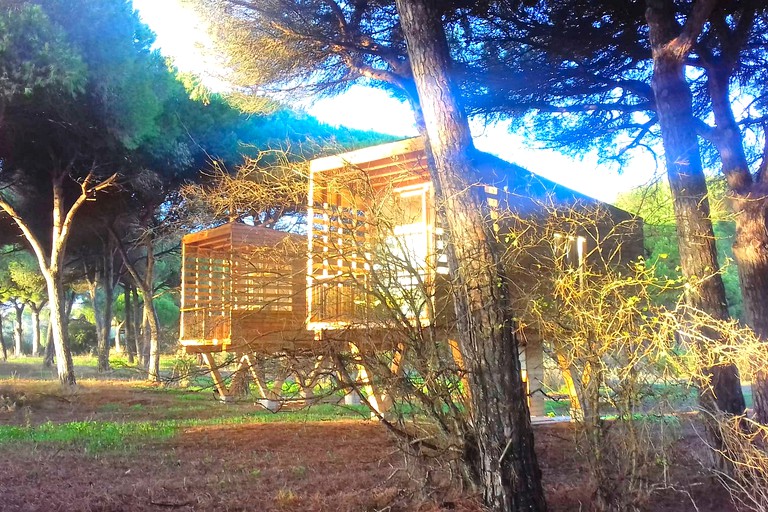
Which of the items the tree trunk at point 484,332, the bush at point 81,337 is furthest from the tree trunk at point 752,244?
the bush at point 81,337

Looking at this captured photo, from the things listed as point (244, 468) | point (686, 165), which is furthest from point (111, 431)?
point (686, 165)

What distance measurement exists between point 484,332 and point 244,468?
2.56m

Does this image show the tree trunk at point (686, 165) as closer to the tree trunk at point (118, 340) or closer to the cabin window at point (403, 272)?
the cabin window at point (403, 272)

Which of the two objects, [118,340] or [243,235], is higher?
[243,235]

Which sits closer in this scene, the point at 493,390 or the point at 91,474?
the point at 493,390

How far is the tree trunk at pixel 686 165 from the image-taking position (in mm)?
5008

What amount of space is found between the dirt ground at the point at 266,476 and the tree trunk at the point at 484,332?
1.04 feet

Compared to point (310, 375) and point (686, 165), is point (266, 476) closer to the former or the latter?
point (310, 375)

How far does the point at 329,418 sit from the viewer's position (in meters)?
8.86

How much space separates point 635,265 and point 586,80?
4.89 metres

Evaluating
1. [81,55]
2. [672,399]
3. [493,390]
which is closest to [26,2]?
[81,55]

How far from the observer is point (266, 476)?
15.5ft

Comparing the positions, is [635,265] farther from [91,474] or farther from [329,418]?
[329,418]

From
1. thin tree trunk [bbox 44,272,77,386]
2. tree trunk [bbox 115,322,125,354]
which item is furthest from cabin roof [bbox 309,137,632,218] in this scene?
tree trunk [bbox 115,322,125,354]
